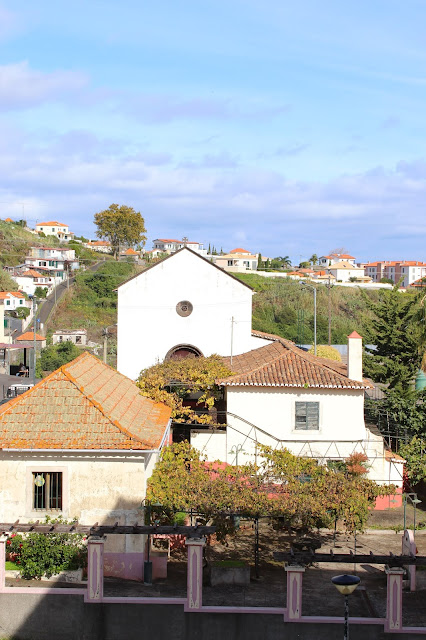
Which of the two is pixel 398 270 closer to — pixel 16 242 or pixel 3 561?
pixel 16 242

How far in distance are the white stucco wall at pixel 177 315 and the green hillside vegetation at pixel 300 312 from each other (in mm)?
45207

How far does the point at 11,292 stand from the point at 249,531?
77265mm

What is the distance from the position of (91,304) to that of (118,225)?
3142 centimetres

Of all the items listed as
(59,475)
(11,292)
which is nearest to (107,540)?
(59,475)

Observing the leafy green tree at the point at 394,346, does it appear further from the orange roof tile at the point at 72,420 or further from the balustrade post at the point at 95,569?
the balustrade post at the point at 95,569

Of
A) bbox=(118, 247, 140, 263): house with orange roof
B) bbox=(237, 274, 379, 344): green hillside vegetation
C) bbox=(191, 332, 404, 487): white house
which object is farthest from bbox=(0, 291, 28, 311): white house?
bbox=(191, 332, 404, 487): white house

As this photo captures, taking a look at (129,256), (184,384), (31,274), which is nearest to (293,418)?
(184,384)

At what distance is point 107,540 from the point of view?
17797 millimetres

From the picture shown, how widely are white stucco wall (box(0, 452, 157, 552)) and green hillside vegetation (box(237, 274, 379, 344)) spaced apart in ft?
213

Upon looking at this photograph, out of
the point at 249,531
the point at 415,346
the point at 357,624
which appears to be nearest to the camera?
the point at 357,624

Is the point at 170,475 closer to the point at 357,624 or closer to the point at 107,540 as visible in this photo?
the point at 107,540

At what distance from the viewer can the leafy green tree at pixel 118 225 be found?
122375 millimetres

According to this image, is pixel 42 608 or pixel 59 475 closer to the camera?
pixel 42 608

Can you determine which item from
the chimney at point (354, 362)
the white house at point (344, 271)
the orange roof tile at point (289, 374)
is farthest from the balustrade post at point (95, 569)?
the white house at point (344, 271)
